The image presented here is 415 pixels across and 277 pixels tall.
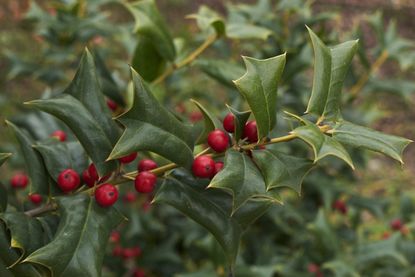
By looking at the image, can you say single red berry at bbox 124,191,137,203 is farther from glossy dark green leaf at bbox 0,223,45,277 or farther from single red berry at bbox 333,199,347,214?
glossy dark green leaf at bbox 0,223,45,277

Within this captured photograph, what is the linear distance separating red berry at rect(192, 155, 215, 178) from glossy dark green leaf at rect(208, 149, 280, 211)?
0.06 m

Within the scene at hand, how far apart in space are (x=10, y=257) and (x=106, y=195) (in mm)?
211

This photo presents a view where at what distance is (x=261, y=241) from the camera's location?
7.82 ft

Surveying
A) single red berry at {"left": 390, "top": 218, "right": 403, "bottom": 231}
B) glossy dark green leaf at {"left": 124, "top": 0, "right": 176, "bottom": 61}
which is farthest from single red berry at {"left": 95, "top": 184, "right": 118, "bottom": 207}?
single red berry at {"left": 390, "top": 218, "right": 403, "bottom": 231}

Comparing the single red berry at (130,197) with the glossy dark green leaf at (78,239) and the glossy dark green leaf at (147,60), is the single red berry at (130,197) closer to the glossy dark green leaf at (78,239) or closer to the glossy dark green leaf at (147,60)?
the glossy dark green leaf at (147,60)

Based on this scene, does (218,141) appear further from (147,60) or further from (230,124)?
(147,60)

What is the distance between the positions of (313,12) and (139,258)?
4.33 meters

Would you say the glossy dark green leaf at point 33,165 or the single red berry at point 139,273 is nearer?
the glossy dark green leaf at point 33,165

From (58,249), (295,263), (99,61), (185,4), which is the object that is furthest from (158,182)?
(185,4)

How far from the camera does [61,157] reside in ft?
4.15

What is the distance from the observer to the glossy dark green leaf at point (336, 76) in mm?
1138

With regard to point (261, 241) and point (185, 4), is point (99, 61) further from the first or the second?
point (185, 4)

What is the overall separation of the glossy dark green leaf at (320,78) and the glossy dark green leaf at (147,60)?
74 centimetres

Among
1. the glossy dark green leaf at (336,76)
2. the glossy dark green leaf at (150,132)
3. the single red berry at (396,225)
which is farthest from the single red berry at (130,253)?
the glossy dark green leaf at (336,76)
